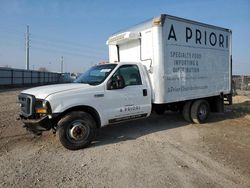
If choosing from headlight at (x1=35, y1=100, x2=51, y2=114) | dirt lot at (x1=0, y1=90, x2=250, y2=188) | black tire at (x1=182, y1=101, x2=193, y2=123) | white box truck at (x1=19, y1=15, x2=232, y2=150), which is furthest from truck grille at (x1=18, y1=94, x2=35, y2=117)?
black tire at (x1=182, y1=101, x2=193, y2=123)

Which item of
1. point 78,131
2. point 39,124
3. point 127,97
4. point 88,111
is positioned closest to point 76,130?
point 78,131

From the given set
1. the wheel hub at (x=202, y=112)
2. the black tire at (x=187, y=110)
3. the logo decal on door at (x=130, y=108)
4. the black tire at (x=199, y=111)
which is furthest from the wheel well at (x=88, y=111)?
the wheel hub at (x=202, y=112)

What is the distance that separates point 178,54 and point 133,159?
3842 mm

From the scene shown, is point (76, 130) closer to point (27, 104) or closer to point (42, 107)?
point (42, 107)

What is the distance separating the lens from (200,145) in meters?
6.16

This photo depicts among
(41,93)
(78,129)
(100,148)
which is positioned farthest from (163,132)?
(41,93)

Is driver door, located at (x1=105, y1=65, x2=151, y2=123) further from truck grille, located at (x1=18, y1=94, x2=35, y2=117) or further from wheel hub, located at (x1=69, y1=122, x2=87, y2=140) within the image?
truck grille, located at (x1=18, y1=94, x2=35, y2=117)

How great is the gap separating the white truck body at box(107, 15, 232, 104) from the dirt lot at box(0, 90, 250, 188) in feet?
4.43

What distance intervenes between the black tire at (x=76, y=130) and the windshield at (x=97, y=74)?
99 centimetres

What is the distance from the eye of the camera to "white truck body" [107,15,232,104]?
23.2 feet

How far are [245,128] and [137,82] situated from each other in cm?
408

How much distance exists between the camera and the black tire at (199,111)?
8.62 metres

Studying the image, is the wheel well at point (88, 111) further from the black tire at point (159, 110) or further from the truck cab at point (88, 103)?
the black tire at point (159, 110)

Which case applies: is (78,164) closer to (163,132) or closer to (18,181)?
(18,181)
